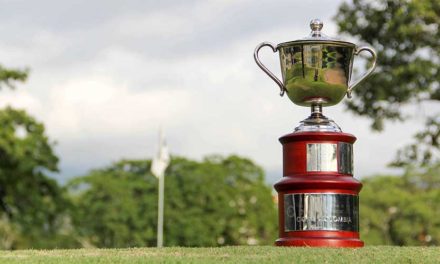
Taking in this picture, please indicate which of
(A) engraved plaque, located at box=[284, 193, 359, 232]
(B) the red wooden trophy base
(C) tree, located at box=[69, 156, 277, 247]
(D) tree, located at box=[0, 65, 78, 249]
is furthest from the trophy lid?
(C) tree, located at box=[69, 156, 277, 247]

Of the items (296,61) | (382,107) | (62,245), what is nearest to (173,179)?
(62,245)

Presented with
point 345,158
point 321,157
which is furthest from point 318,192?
point 345,158

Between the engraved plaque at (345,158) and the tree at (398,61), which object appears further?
the tree at (398,61)

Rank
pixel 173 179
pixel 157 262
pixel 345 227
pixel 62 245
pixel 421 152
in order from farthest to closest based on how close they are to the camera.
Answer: pixel 173 179, pixel 62 245, pixel 421 152, pixel 345 227, pixel 157 262

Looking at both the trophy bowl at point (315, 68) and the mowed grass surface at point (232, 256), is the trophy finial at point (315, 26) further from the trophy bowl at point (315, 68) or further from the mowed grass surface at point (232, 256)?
the mowed grass surface at point (232, 256)

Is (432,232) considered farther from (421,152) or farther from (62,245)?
(421,152)

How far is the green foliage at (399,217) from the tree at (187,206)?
29.0ft

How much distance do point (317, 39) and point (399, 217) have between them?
60663 millimetres

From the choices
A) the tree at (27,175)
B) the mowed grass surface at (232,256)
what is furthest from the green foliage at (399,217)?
the mowed grass surface at (232,256)

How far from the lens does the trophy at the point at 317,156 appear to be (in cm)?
1006

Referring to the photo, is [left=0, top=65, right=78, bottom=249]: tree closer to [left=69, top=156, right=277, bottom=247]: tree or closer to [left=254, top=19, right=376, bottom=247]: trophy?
[left=254, top=19, right=376, bottom=247]: trophy

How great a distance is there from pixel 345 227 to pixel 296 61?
204 centimetres

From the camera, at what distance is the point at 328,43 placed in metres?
10.4

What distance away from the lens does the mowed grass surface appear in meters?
8.15
